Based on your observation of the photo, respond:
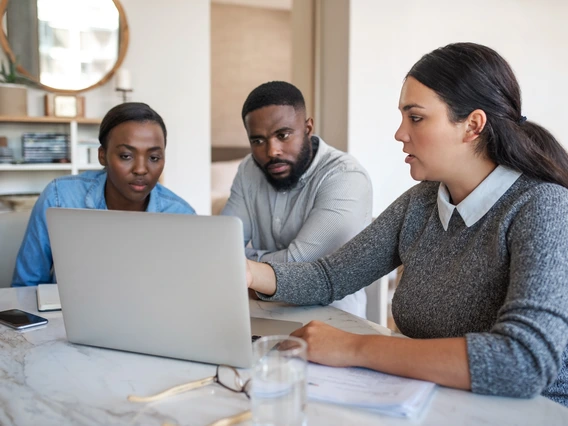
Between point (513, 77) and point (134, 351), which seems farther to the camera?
point (513, 77)

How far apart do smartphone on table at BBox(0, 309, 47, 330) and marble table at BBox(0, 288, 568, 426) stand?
0.34ft

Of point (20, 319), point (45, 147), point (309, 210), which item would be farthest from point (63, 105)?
point (20, 319)

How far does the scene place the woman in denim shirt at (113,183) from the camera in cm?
162

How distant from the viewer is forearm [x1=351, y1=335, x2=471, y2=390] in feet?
2.66

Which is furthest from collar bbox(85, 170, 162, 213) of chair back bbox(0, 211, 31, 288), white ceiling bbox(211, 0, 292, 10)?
white ceiling bbox(211, 0, 292, 10)

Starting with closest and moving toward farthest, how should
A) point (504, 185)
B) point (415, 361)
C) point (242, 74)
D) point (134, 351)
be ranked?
point (415, 361), point (134, 351), point (504, 185), point (242, 74)

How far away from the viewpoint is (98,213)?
2.96 feet

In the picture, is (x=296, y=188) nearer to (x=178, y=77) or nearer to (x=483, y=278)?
(x=483, y=278)

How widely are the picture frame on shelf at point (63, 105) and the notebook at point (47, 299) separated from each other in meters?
1.99

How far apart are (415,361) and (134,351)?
0.46m

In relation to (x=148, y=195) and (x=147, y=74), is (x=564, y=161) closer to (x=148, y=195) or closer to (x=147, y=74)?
(x=148, y=195)

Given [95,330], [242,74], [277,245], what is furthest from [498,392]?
[242,74]

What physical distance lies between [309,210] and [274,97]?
366 millimetres

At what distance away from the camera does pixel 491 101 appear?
1.07 metres
